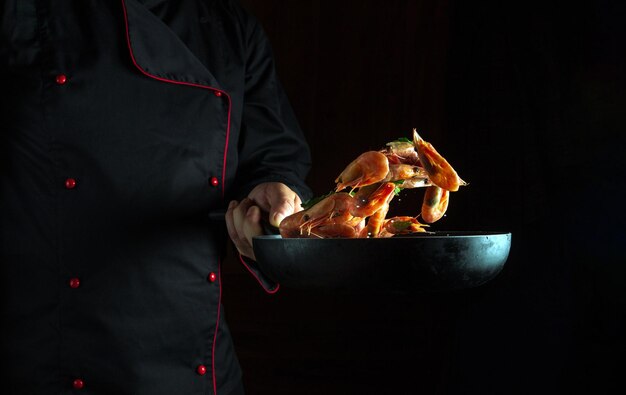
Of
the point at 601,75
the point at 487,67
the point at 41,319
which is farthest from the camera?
the point at 487,67

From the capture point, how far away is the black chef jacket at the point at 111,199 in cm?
82

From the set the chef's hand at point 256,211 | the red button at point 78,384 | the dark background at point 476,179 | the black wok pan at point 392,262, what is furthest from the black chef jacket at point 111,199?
the dark background at point 476,179

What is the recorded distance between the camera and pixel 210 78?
36.4 inches

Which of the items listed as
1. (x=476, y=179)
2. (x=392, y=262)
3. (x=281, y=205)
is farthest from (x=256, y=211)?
(x=476, y=179)

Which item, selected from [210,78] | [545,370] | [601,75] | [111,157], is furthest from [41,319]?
[601,75]

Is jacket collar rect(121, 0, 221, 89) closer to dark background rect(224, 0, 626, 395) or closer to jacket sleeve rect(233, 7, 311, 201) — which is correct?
jacket sleeve rect(233, 7, 311, 201)

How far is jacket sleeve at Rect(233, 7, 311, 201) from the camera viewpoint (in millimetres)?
989

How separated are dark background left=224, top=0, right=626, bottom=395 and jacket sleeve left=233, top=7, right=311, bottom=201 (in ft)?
2.24

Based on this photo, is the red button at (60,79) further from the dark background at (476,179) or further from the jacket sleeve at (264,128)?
the dark background at (476,179)

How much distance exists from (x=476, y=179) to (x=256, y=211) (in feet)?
3.63

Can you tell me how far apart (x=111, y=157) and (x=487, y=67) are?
1.12 meters

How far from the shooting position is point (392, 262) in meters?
0.51

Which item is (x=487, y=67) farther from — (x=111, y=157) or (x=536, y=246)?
(x=111, y=157)

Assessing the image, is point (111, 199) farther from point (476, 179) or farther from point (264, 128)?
point (476, 179)
